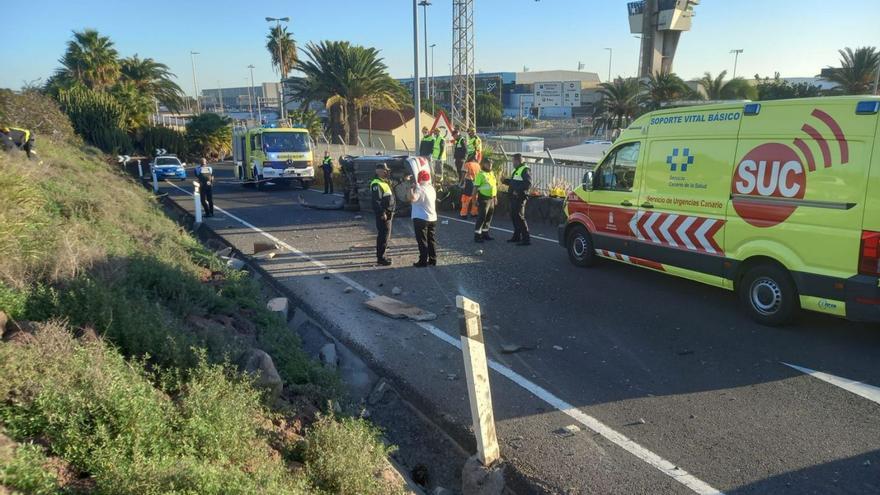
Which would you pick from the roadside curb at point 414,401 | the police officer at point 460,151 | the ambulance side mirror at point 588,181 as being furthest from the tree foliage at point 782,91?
the roadside curb at point 414,401

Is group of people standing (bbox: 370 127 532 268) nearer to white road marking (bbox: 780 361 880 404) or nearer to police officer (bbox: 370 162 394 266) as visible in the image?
police officer (bbox: 370 162 394 266)

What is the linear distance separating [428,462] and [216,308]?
10.1 ft

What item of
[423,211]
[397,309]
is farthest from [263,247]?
[397,309]

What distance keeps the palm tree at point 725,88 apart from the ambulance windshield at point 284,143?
100 ft

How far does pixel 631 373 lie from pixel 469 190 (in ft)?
29.5

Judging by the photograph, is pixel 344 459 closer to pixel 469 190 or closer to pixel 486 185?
pixel 486 185

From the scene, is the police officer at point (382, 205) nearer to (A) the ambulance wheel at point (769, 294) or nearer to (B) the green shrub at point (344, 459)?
(A) the ambulance wheel at point (769, 294)

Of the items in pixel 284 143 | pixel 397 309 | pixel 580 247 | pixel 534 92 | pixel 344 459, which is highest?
pixel 534 92

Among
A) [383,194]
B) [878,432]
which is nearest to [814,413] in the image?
[878,432]

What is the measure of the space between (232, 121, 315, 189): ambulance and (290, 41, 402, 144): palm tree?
1512cm

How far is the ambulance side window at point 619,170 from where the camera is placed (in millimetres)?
8156

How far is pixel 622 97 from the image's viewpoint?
43.8 m

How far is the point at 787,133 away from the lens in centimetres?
613

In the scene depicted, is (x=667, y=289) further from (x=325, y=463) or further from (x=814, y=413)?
(x=325, y=463)
